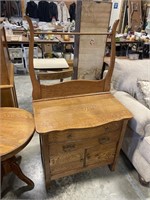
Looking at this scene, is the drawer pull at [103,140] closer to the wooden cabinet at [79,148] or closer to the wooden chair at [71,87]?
the wooden cabinet at [79,148]

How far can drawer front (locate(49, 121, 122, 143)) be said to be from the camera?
1001mm

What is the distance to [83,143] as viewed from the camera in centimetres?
112

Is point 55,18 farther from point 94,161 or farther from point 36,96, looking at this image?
point 94,161

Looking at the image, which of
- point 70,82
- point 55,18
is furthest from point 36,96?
point 55,18

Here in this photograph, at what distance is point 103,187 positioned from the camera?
132cm

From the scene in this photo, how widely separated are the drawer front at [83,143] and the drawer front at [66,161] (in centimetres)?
5

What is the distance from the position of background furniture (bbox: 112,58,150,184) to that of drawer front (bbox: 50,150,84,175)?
1.46 ft

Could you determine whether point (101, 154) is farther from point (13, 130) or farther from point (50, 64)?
point (50, 64)

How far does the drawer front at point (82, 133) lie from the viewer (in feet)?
3.28

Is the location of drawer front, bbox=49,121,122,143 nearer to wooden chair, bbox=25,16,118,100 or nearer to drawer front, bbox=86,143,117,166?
drawer front, bbox=86,143,117,166

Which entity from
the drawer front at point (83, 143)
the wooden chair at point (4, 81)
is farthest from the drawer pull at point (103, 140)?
the wooden chair at point (4, 81)

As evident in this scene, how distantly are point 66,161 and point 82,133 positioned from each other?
286 millimetres

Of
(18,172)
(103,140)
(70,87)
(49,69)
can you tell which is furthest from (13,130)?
(49,69)

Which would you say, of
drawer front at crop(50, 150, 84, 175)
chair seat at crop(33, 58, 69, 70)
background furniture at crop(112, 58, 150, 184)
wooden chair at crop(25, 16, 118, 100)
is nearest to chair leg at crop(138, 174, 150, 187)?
background furniture at crop(112, 58, 150, 184)
